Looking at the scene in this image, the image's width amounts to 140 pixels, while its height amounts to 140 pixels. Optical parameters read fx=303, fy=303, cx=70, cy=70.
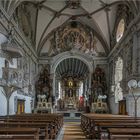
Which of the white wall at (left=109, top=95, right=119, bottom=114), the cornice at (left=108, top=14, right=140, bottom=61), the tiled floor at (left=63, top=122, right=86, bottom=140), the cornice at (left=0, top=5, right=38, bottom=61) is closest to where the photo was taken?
the tiled floor at (left=63, top=122, right=86, bottom=140)

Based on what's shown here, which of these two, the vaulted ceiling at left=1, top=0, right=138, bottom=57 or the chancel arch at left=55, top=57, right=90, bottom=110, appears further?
the chancel arch at left=55, top=57, right=90, bottom=110

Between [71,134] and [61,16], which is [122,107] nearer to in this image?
[71,134]

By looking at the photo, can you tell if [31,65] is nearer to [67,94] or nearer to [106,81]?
[106,81]

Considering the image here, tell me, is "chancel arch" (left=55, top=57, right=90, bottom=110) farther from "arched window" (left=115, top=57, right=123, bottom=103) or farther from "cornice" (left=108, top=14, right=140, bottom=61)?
"cornice" (left=108, top=14, right=140, bottom=61)

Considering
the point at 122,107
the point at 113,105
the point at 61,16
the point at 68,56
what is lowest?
the point at 113,105

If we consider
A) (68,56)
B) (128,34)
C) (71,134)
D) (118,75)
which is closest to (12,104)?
(71,134)

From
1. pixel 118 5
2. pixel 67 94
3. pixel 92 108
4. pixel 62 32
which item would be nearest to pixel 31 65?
pixel 62 32

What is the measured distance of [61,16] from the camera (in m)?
27.4

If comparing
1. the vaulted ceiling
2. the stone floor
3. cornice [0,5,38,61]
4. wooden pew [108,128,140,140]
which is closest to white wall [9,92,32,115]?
cornice [0,5,38,61]

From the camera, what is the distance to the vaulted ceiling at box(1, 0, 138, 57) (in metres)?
24.0

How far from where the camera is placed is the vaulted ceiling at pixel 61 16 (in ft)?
78.9

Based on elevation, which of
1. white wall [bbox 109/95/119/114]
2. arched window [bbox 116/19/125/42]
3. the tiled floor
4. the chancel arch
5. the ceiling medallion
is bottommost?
the tiled floor

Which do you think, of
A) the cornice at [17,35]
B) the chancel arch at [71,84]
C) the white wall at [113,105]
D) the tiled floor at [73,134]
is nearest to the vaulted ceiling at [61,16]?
the cornice at [17,35]

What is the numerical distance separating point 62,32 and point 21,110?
34.5 feet
